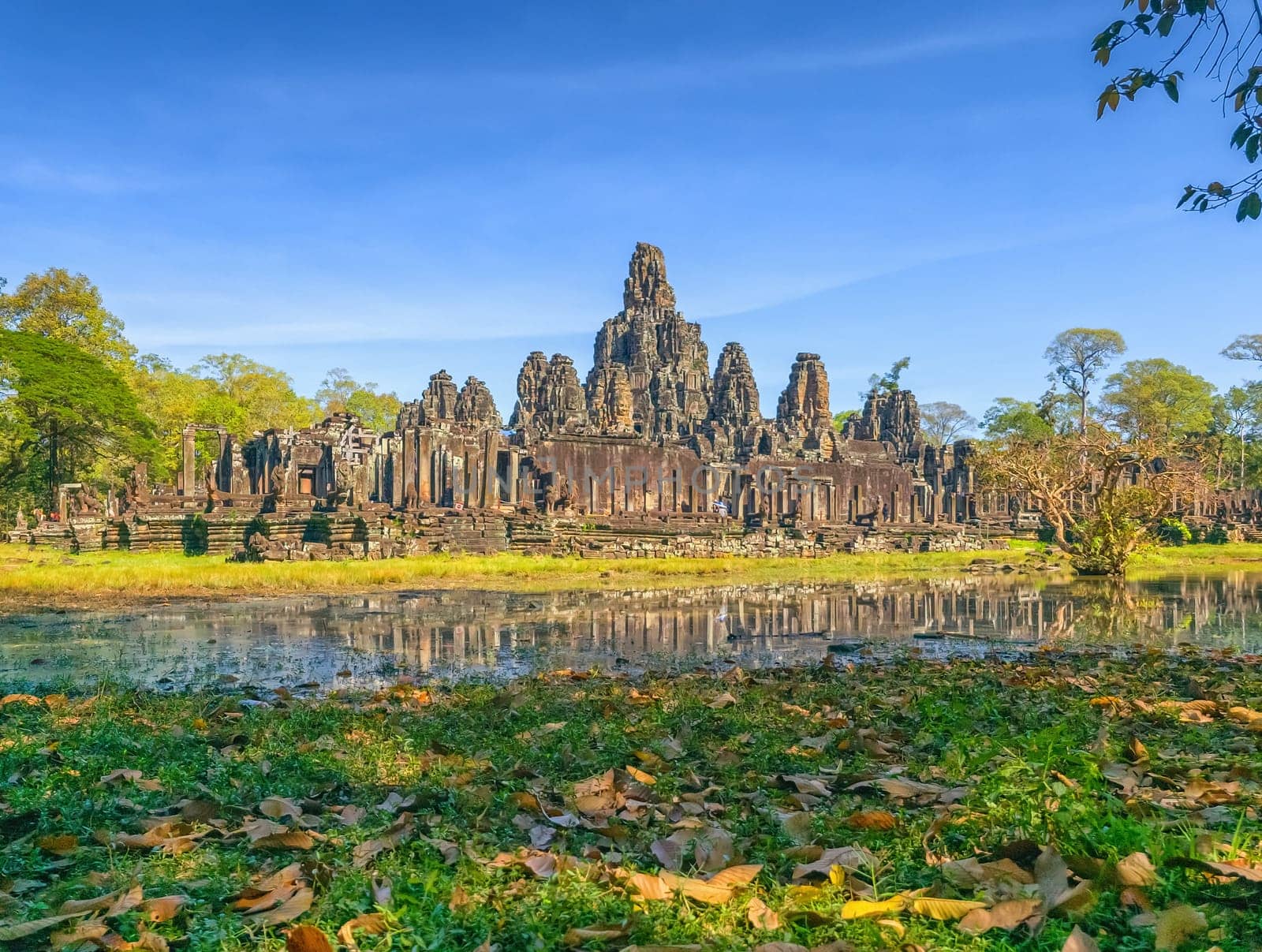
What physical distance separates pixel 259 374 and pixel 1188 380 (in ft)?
234

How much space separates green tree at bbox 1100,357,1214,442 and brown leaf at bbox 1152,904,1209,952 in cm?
6855

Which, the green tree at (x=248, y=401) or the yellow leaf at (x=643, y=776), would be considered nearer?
the yellow leaf at (x=643, y=776)

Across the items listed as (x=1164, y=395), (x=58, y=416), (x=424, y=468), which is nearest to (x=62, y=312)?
(x=58, y=416)

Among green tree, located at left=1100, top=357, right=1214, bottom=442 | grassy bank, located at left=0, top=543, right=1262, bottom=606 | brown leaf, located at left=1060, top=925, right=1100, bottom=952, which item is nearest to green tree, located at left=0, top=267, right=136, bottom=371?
grassy bank, located at left=0, top=543, right=1262, bottom=606

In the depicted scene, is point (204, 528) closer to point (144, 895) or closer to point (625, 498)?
point (625, 498)

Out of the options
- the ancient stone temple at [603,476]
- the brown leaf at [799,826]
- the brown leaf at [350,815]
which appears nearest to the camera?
the brown leaf at [799,826]

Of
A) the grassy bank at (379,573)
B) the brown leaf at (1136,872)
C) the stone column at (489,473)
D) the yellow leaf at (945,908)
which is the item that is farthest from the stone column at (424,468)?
the brown leaf at (1136,872)

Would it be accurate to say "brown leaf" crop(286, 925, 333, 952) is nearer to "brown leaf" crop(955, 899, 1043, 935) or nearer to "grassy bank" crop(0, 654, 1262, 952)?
"grassy bank" crop(0, 654, 1262, 952)

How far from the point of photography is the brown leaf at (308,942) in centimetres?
253

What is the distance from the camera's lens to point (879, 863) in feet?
Result: 10.1

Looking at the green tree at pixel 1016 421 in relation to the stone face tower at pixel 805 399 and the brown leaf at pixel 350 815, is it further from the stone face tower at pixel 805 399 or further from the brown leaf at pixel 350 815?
the brown leaf at pixel 350 815

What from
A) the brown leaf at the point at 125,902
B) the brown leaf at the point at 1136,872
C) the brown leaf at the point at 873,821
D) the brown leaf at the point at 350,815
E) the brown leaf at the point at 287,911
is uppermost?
the brown leaf at the point at 1136,872

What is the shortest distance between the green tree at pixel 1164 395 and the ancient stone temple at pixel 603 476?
1568 centimetres

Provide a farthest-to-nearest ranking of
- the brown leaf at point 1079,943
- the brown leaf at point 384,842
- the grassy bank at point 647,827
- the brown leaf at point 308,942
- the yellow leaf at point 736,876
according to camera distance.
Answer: the brown leaf at point 384,842
the yellow leaf at point 736,876
the grassy bank at point 647,827
the brown leaf at point 308,942
the brown leaf at point 1079,943
